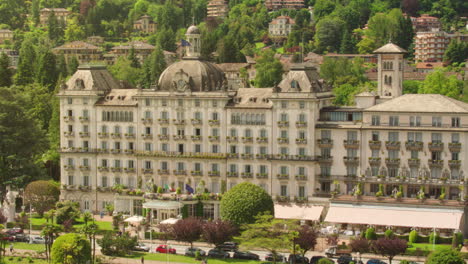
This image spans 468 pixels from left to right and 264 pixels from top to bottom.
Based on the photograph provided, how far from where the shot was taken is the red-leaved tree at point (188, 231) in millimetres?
93688

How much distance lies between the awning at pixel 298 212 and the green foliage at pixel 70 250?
2464 centimetres

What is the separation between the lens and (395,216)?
97.8m

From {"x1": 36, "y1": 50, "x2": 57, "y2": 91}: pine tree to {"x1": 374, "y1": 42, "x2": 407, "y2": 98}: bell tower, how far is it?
6204 centimetres

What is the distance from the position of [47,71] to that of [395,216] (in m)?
82.7

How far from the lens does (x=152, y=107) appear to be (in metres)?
112

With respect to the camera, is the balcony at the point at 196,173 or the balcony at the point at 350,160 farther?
the balcony at the point at 196,173

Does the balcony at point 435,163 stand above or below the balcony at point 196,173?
above

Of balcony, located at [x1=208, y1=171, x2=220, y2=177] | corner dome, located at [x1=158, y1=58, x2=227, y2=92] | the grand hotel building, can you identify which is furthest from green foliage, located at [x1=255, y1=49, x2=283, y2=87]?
balcony, located at [x1=208, y1=171, x2=220, y2=177]

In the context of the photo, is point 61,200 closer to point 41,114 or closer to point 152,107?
point 152,107

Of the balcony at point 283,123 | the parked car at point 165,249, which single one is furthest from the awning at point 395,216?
the parked car at point 165,249

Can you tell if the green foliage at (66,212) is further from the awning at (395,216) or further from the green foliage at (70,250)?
the awning at (395,216)

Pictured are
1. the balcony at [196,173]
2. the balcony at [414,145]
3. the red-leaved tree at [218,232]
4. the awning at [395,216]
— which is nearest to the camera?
the red-leaved tree at [218,232]

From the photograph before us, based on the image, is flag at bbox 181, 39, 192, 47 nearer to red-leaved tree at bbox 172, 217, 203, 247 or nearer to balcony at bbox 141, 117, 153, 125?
balcony at bbox 141, 117, 153, 125

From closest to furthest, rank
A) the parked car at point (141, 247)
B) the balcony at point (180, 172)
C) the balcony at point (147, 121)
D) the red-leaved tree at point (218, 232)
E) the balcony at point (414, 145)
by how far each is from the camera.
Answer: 1. the red-leaved tree at point (218, 232)
2. the parked car at point (141, 247)
3. the balcony at point (414, 145)
4. the balcony at point (180, 172)
5. the balcony at point (147, 121)
